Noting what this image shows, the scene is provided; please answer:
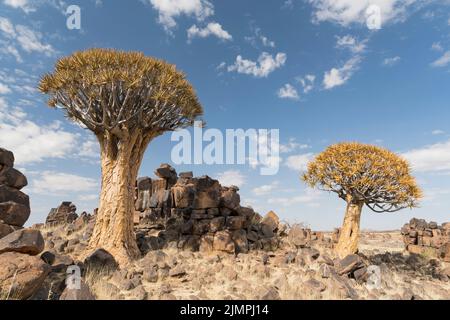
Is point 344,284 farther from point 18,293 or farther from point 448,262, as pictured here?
point 448,262

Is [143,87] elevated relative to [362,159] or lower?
elevated

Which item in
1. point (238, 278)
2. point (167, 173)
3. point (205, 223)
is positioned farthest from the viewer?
point (167, 173)

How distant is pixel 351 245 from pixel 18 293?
12630 mm

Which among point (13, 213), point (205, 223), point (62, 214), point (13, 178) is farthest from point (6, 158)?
point (62, 214)

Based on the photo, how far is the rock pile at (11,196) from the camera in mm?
10406

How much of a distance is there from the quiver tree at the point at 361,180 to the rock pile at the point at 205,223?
3483mm

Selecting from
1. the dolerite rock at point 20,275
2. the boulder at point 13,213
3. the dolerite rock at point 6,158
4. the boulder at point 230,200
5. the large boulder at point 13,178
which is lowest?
the dolerite rock at point 20,275

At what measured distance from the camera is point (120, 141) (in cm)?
1221

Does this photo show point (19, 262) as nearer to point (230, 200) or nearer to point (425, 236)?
point (230, 200)

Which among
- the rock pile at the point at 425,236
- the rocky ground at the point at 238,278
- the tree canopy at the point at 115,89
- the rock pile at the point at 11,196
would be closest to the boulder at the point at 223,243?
the rocky ground at the point at 238,278

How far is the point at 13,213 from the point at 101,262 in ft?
11.0

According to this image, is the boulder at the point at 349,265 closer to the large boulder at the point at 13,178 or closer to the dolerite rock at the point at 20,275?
the dolerite rock at the point at 20,275

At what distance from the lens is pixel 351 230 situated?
14.5 metres
